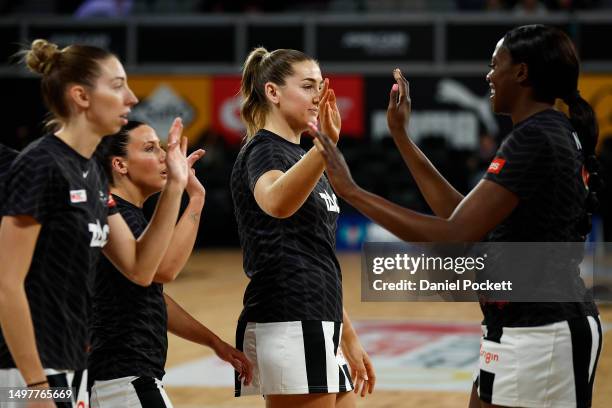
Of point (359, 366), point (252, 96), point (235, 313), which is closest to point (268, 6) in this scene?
point (235, 313)

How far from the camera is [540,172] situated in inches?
119

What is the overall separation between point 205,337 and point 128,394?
1.63 ft

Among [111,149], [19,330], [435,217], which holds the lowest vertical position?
[19,330]

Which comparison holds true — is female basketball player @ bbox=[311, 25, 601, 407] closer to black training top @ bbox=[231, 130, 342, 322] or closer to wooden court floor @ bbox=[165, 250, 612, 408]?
black training top @ bbox=[231, 130, 342, 322]

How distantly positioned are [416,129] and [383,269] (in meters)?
11.5

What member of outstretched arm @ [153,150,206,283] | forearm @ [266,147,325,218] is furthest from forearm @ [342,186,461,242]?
outstretched arm @ [153,150,206,283]

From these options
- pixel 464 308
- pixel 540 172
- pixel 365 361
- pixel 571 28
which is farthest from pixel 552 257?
pixel 571 28

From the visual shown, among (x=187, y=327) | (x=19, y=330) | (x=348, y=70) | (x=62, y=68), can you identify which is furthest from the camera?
(x=348, y=70)

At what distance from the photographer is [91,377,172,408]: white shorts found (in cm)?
351

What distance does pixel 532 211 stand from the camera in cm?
304

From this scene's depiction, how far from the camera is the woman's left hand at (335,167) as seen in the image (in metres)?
3.12

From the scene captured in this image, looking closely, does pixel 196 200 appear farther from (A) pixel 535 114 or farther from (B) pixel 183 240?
(A) pixel 535 114

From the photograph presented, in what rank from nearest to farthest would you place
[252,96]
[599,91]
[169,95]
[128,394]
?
[128,394] < [252,96] < [599,91] < [169,95]

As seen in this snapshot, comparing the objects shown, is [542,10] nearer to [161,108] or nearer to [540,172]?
[161,108]
